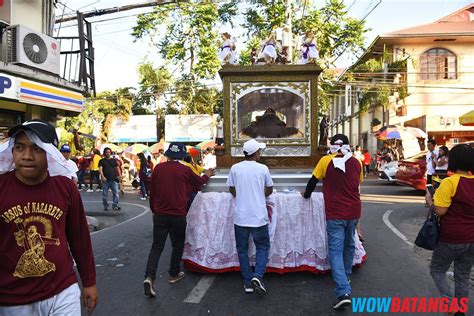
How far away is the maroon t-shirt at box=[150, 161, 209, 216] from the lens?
482 cm

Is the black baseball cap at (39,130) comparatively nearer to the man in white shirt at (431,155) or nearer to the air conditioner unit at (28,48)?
the air conditioner unit at (28,48)

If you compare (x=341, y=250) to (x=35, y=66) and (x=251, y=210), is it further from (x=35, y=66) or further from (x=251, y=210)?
(x=35, y=66)


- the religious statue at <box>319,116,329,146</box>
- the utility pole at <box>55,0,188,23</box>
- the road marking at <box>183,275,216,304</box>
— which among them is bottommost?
the road marking at <box>183,275,216,304</box>

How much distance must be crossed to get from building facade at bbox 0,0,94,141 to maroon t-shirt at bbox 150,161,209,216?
543 centimetres

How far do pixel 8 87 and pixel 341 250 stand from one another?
7.67 metres

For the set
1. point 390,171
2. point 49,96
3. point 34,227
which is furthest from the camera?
point 390,171

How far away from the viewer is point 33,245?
7.11 ft

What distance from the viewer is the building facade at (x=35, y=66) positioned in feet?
30.3

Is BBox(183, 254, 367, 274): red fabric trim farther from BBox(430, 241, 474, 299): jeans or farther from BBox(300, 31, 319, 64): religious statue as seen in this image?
BBox(300, 31, 319, 64): religious statue

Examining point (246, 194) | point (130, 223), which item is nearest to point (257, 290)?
point (246, 194)

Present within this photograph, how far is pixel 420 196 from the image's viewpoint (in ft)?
44.6

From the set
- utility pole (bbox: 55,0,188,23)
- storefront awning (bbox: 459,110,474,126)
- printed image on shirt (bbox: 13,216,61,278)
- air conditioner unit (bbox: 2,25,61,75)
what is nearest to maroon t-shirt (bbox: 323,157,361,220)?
printed image on shirt (bbox: 13,216,61,278)

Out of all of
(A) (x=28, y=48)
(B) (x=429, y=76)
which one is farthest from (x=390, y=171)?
(A) (x=28, y=48)

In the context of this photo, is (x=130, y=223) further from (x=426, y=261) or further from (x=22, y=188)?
(x=22, y=188)
